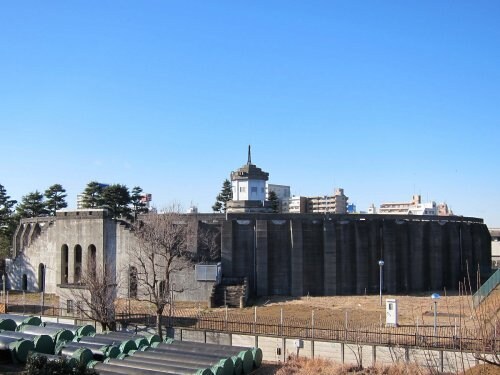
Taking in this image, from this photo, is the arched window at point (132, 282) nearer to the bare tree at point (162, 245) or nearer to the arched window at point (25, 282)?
the bare tree at point (162, 245)

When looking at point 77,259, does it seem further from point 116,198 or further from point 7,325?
point 116,198

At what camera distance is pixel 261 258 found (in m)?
48.3

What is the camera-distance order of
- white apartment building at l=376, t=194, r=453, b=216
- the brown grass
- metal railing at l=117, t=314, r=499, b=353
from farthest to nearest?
white apartment building at l=376, t=194, r=453, b=216 → metal railing at l=117, t=314, r=499, b=353 → the brown grass

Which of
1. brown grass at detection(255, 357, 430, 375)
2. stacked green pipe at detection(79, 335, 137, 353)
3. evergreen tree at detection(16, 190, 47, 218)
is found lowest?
brown grass at detection(255, 357, 430, 375)

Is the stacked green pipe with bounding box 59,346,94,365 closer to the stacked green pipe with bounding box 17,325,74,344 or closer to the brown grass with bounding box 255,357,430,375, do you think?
the stacked green pipe with bounding box 17,325,74,344

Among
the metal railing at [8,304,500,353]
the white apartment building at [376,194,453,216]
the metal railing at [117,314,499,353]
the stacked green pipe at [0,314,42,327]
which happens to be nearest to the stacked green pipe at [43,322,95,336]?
the stacked green pipe at [0,314,42,327]

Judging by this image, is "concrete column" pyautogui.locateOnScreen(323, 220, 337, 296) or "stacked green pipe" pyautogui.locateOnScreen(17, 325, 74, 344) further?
"concrete column" pyautogui.locateOnScreen(323, 220, 337, 296)

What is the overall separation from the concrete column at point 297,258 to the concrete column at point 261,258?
7.91 ft

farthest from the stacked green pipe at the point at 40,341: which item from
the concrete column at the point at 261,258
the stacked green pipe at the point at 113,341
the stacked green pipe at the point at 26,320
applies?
the concrete column at the point at 261,258

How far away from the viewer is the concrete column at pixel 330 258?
1923 inches

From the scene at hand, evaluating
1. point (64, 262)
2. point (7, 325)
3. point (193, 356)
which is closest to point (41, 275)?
point (64, 262)

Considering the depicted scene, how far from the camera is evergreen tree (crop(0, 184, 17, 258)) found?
67312mm

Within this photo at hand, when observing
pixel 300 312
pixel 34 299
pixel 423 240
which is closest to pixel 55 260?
pixel 34 299

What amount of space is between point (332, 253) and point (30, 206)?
43.8 metres
